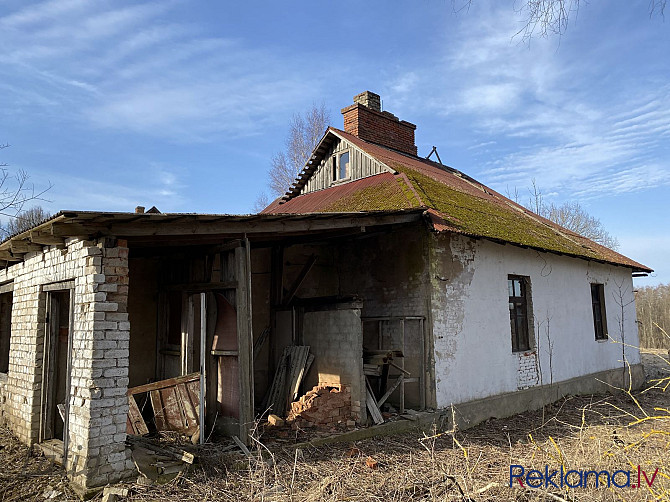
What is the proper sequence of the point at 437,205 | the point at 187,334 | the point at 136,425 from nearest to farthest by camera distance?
the point at 136,425 → the point at 187,334 → the point at 437,205

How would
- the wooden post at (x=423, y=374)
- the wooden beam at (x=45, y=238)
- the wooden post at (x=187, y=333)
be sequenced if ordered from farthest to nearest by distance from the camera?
the wooden post at (x=423, y=374)
the wooden post at (x=187, y=333)
the wooden beam at (x=45, y=238)

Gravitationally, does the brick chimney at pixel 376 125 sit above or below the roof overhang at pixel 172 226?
above

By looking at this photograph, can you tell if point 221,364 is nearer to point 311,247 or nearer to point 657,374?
point 311,247

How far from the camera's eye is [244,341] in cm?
612

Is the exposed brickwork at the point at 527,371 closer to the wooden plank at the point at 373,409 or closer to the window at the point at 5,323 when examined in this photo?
the wooden plank at the point at 373,409

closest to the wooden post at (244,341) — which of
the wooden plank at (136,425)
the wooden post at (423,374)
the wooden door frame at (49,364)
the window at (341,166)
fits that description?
the wooden plank at (136,425)

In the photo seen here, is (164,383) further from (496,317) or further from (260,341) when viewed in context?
(496,317)

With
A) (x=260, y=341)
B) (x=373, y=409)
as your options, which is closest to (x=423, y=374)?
(x=373, y=409)

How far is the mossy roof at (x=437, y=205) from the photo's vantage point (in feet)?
28.8

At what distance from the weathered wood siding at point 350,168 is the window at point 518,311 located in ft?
12.4

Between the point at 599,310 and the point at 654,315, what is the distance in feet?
61.4

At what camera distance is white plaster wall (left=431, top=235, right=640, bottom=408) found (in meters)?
8.28

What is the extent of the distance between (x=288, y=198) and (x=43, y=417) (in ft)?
30.5

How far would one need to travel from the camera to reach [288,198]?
14680mm
